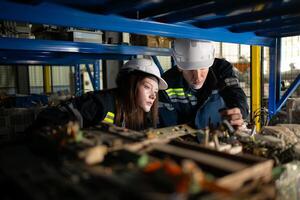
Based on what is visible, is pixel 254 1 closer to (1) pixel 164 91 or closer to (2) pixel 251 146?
(2) pixel 251 146

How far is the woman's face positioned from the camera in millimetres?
2098

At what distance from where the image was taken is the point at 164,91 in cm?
264

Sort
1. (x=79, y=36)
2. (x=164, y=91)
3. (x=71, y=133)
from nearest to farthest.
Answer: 1. (x=71, y=133)
2. (x=164, y=91)
3. (x=79, y=36)

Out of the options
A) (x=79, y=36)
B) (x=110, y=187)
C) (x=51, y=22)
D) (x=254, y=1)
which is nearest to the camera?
(x=110, y=187)

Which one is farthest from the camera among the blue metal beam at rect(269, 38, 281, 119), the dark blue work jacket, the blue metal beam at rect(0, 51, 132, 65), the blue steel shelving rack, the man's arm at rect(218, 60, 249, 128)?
Answer: the blue metal beam at rect(0, 51, 132, 65)

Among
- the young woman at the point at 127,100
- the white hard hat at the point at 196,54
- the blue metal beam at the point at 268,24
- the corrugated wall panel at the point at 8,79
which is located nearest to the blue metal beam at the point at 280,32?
the blue metal beam at the point at 268,24

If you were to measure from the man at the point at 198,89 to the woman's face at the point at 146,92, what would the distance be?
34 centimetres

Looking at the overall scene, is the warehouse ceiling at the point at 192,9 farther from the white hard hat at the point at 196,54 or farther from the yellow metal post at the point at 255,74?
the yellow metal post at the point at 255,74

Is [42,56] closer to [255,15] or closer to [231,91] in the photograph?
[231,91]

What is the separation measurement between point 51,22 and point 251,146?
3.93ft

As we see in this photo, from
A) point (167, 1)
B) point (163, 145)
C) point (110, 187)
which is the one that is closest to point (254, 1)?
point (167, 1)

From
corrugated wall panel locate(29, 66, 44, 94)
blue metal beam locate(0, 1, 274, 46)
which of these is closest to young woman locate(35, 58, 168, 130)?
blue metal beam locate(0, 1, 274, 46)

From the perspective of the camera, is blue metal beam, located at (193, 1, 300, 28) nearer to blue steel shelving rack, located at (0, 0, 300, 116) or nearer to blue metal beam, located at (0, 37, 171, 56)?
blue steel shelving rack, located at (0, 0, 300, 116)

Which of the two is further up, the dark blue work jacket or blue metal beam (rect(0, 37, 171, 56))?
blue metal beam (rect(0, 37, 171, 56))
